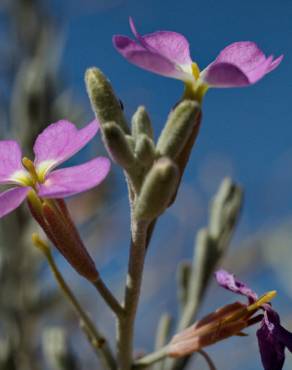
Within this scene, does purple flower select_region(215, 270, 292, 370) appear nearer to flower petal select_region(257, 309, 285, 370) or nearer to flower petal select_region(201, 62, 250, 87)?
flower petal select_region(257, 309, 285, 370)

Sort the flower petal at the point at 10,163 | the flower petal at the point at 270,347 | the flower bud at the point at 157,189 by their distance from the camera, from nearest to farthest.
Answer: the flower bud at the point at 157,189
the flower petal at the point at 270,347
the flower petal at the point at 10,163

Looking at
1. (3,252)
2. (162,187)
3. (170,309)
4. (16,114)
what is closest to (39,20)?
(16,114)

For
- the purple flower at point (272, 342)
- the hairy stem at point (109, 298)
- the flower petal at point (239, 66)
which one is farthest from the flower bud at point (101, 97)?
the purple flower at point (272, 342)

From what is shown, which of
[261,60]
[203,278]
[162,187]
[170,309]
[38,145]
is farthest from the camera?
[170,309]

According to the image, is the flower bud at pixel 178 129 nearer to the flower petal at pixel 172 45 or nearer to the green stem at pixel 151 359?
the flower petal at pixel 172 45

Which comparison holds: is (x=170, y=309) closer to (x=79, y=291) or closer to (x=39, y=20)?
(x=79, y=291)

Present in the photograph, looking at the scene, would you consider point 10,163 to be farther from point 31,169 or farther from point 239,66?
point 239,66
